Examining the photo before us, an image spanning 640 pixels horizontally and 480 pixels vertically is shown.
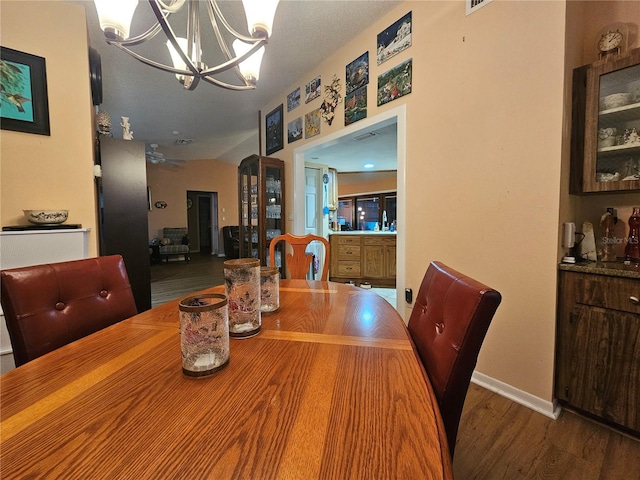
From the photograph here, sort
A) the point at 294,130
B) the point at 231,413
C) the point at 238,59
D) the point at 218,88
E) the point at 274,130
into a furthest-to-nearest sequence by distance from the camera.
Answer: the point at 274,130
the point at 294,130
the point at 218,88
the point at 238,59
the point at 231,413

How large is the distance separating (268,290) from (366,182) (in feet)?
19.1

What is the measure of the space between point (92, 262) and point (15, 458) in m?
0.84

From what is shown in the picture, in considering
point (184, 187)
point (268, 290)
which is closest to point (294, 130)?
point (268, 290)

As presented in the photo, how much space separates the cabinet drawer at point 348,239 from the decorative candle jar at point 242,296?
3873 millimetres

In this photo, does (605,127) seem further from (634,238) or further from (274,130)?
(274,130)

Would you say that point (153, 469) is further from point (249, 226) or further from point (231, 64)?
point (249, 226)

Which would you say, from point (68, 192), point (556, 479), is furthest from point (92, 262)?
point (556, 479)

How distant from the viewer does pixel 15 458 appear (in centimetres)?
39

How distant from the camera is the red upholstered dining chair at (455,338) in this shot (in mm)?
603

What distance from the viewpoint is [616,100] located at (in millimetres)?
1414

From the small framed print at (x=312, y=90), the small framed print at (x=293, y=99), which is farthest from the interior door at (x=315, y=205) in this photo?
the small framed print at (x=312, y=90)

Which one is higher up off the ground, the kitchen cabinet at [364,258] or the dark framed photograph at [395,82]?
the dark framed photograph at [395,82]

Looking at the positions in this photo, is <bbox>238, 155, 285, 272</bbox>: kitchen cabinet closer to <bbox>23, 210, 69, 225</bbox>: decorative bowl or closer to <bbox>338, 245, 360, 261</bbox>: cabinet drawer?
<bbox>338, 245, 360, 261</bbox>: cabinet drawer

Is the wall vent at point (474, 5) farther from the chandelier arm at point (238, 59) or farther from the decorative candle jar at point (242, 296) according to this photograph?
the decorative candle jar at point (242, 296)
